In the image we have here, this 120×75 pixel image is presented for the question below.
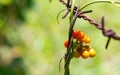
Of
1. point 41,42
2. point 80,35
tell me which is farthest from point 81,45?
point 41,42

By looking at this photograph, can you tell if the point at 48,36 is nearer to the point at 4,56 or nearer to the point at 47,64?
the point at 47,64

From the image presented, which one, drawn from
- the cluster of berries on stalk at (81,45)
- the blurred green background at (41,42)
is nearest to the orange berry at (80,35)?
the cluster of berries on stalk at (81,45)

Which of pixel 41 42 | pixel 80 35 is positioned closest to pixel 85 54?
pixel 80 35

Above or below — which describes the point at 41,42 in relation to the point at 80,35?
below

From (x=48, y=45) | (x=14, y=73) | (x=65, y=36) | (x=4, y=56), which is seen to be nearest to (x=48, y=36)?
(x=48, y=45)

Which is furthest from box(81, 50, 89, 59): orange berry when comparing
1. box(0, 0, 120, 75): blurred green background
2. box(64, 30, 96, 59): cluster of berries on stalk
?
box(0, 0, 120, 75): blurred green background

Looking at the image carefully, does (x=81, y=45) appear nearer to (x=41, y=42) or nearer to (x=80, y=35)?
(x=80, y=35)

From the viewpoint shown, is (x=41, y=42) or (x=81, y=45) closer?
(x=81, y=45)
